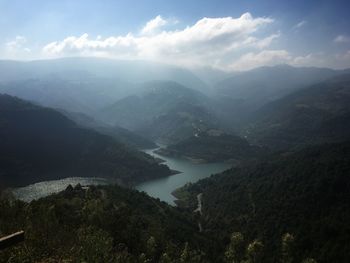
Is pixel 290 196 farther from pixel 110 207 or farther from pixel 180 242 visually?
pixel 110 207

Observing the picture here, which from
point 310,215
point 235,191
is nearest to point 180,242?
point 310,215

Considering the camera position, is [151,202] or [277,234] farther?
A: [151,202]

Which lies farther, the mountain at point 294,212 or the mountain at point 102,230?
the mountain at point 294,212

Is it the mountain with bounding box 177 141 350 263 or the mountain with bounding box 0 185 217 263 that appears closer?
the mountain with bounding box 0 185 217 263

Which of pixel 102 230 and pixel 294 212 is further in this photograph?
pixel 294 212

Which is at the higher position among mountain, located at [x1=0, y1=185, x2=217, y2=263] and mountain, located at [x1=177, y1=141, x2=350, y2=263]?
mountain, located at [x1=0, y1=185, x2=217, y2=263]
